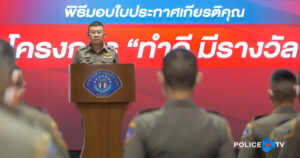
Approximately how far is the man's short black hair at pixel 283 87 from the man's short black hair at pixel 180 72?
0.99 metres

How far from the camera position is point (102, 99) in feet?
13.1

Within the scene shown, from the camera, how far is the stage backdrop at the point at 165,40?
595cm

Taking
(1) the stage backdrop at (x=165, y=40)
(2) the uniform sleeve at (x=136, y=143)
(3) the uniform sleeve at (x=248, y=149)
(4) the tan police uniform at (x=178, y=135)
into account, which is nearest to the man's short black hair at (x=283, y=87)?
(3) the uniform sleeve at (x=248, y=149)

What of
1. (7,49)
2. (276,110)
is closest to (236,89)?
(276,110)

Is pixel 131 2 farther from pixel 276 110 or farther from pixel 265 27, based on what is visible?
pixel 276 110

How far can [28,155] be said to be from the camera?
1.04 metres

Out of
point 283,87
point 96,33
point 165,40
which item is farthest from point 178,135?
point 165,40

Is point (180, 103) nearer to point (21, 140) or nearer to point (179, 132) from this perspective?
point (179, 132)

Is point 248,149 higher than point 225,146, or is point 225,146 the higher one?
point 225,146

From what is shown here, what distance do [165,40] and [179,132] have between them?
4.33 metres

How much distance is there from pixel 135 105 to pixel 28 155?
4982 mm

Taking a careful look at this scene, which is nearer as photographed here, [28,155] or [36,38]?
[28,155]

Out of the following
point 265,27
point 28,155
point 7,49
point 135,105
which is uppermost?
point 265,27

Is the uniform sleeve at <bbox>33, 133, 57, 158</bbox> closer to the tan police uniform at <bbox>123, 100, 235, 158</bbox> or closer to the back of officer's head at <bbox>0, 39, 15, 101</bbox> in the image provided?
the back of officer's head at <bbox>0, 39, 15, 101</bbox>
